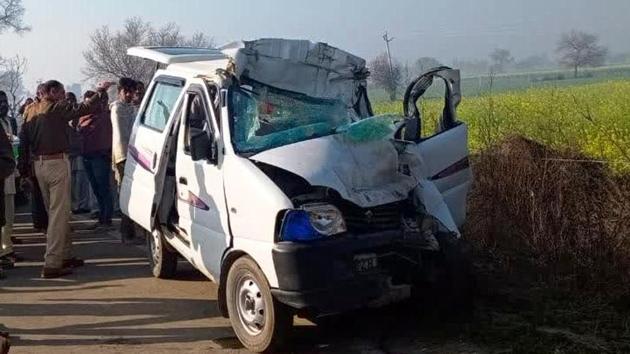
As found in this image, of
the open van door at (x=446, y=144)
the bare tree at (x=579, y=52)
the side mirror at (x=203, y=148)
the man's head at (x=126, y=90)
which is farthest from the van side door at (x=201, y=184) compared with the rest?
the bare tree at (x=579, y=52)

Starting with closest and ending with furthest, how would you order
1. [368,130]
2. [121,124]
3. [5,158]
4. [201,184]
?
[368,130] → [201,184] → [5,158] → [121,124]

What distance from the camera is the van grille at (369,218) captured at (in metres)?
5.00

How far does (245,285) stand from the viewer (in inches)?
206

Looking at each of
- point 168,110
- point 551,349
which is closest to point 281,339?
point 551,349

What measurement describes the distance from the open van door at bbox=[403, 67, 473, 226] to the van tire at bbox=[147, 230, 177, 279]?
2842 mm

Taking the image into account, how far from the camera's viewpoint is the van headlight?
477cm

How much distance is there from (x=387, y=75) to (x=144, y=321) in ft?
26.0

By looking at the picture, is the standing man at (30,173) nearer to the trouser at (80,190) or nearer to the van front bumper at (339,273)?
the trouser at (80,190)

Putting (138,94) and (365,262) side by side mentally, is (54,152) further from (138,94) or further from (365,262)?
(365,262)

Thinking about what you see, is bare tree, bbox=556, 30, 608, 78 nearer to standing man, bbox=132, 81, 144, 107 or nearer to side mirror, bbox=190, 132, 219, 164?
standing man, bbox=132, 81, 144, 107

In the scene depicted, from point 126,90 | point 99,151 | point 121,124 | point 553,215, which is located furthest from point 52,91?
point 553,215

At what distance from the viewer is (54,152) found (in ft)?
24.6

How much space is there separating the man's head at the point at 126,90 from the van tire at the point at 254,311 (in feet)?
15.7

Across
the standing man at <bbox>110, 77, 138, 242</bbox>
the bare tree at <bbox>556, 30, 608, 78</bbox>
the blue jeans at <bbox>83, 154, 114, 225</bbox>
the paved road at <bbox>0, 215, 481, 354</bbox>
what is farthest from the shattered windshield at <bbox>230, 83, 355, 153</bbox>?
the bare tree at <bbox>556, 30, 608, 78</bbox>
